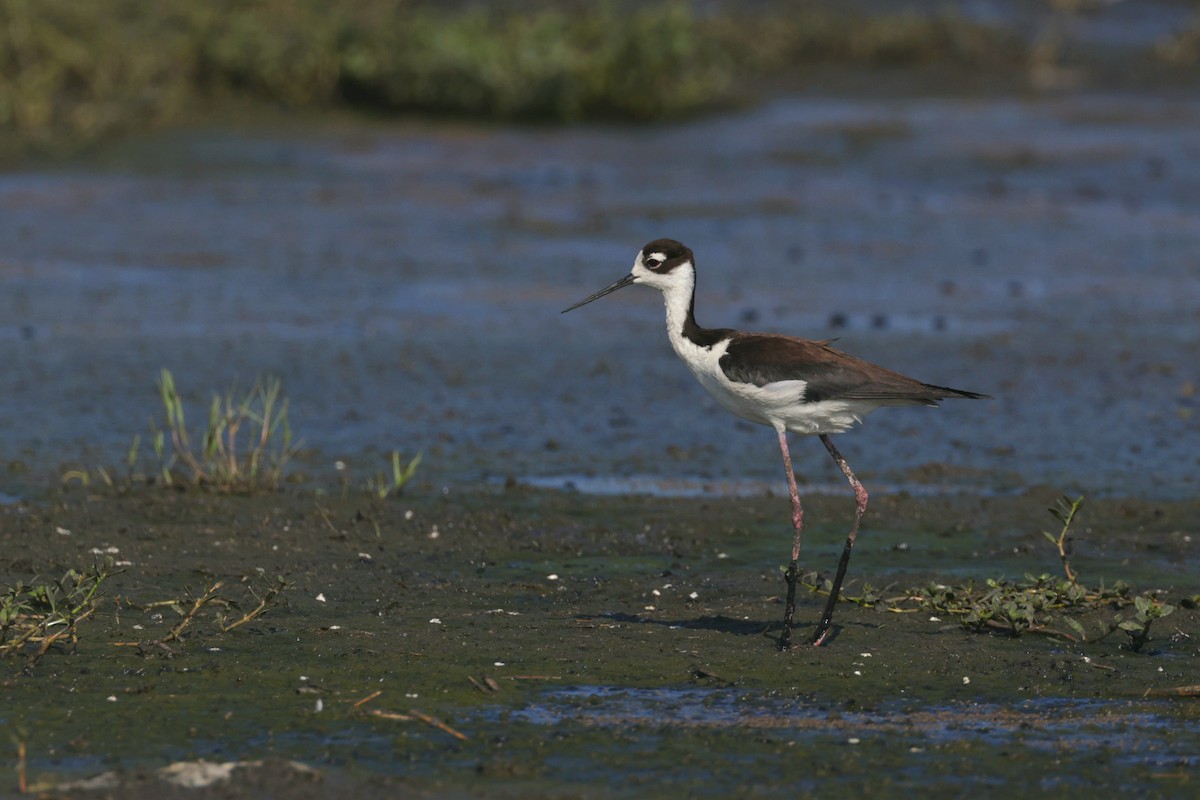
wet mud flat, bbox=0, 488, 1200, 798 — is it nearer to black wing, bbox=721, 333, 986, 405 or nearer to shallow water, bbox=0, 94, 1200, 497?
black wing, bbox=721, 333, 986, 405

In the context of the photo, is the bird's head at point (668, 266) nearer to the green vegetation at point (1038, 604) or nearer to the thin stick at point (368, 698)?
the green vegetation at point (1038, 604)

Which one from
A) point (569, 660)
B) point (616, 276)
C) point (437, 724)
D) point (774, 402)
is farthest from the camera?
point (616, 276)

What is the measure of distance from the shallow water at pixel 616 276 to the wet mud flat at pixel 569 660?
0.95 metres

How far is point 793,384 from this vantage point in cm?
637

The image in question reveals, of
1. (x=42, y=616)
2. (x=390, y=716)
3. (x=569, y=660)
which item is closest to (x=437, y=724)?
(x=390, y=716)

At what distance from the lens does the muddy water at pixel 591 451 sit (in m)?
5.46

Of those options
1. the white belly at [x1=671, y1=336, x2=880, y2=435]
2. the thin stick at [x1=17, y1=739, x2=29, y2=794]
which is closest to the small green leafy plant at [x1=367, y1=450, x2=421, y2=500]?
the white belly at [x1=671, y1=336, x2=880, y2=435]

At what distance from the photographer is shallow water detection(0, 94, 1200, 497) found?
9.77 m

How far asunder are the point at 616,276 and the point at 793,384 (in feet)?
23.8

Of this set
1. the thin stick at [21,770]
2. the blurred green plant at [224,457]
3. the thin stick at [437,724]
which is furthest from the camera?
the blurred green plant at [224,457]

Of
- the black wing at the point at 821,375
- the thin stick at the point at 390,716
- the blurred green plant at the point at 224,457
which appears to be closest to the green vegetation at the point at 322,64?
the blurred green plant at the point at 224,457

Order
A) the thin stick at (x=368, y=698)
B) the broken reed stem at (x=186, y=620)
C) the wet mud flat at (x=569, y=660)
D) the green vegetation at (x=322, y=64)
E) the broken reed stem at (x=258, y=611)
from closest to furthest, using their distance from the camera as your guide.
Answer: the wet mud flat at (x=569, y=660) < the thin stick at (x=368, y=698) < the broken reed stem at (x=186, y=620) < the broken reed stem at (x=258, y=611) < the green vegetation at (x=322, y=64)

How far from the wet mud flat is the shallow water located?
952 millimetres

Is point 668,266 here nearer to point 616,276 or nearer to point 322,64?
point 616,276
